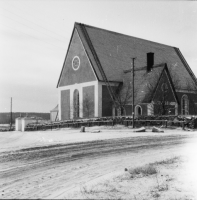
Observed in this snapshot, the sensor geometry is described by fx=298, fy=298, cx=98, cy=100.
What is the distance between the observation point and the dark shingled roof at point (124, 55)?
39.2m

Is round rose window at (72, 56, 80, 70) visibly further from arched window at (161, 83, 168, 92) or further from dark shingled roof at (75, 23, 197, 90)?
arched window at (161, 83, 168, 92)

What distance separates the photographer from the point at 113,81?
39000 millimetres

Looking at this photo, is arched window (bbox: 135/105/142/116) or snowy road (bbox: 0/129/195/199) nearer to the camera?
snowy road (bbox: 0/129/195/199)

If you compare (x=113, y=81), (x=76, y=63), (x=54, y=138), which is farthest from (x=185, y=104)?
(x=54, y=138)

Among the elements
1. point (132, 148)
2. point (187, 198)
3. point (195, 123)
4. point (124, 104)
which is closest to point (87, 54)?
point (124, 104)

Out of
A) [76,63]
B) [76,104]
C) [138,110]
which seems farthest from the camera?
[76,104]

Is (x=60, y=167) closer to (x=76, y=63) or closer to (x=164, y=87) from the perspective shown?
(x=164, y=87)

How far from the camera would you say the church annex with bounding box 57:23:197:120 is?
3650cm

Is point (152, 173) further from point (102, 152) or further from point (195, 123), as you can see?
point (195, 123)

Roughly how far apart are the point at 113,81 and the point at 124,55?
619 centimetres

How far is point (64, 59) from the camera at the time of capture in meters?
43.4

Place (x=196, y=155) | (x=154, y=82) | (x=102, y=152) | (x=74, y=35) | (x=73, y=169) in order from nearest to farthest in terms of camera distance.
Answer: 1. (x=73, y=169)
2. (x=196, y=155)
3. (x=102, y=152)
4. (x=154, y=82)
5. (x=74, y=35)

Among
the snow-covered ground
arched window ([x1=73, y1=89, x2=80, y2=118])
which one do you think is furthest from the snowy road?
arched window ([x1=73, y1=89, x2=80, y2=118])

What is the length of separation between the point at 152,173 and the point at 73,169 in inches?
92.4
